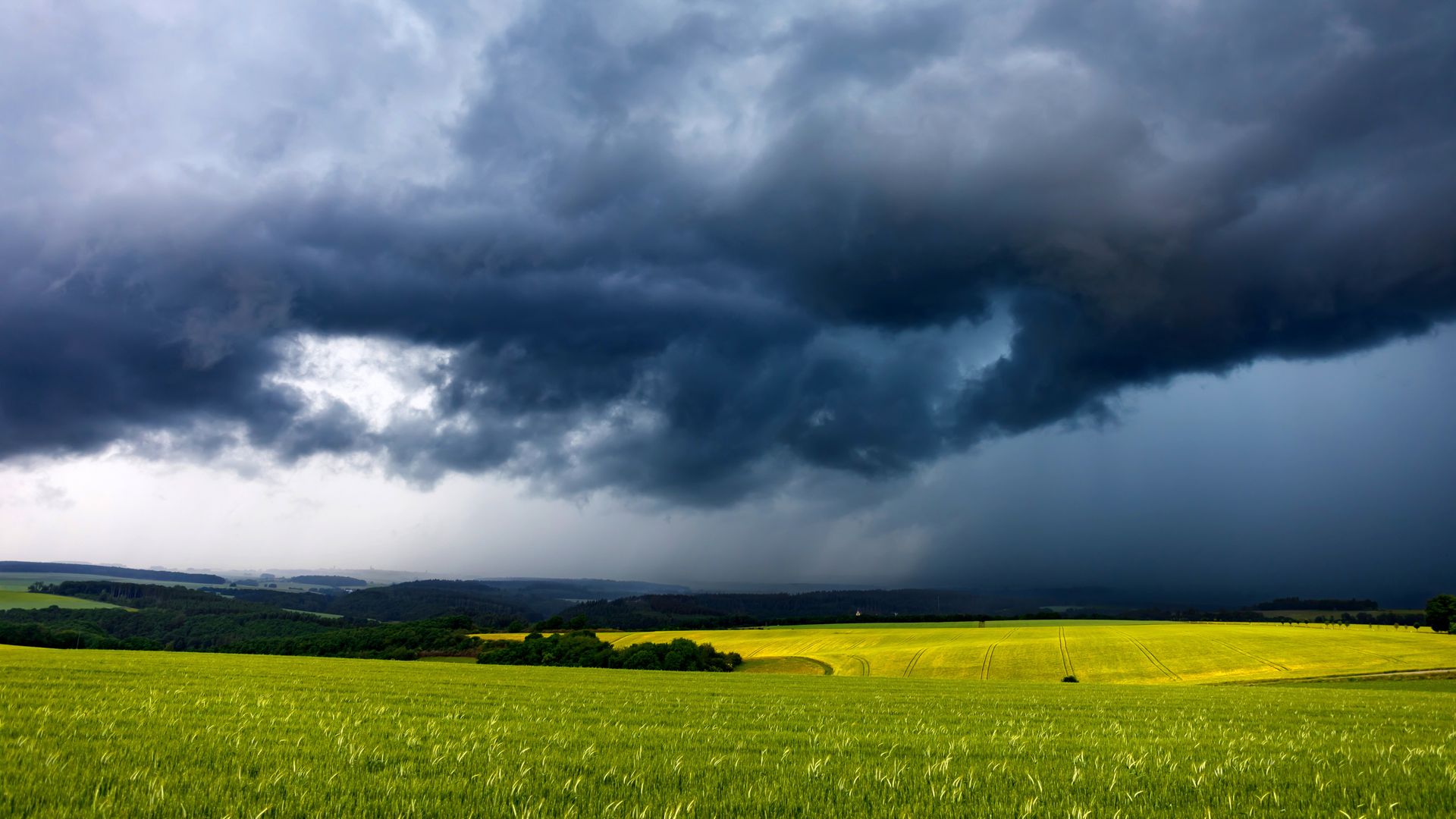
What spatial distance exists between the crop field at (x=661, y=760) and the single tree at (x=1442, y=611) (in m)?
136

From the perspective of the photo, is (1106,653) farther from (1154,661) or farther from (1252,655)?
(1252,655)

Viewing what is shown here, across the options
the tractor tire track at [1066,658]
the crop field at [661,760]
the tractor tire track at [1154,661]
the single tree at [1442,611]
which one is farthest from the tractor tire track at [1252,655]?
the crop field at [661,760]

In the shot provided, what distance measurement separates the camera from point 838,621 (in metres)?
159

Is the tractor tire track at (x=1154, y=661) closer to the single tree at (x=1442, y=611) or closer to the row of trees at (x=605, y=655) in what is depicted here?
the row of trees at (x=605, y=655)

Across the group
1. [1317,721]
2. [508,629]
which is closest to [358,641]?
[508,629]

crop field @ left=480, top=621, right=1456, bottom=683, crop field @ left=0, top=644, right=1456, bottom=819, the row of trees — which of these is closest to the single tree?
crop field @ left=480, top=621, right=1456, bottom=683

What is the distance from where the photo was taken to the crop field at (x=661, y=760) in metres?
5.82

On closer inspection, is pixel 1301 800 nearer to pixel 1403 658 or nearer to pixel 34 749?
pixel 34 749

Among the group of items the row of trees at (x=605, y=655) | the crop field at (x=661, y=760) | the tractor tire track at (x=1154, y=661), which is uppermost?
the crop field at (x=661, y=760)

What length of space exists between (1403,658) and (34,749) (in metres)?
97.2

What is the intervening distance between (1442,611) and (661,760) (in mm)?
156615

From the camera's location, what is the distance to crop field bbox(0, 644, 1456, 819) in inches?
229

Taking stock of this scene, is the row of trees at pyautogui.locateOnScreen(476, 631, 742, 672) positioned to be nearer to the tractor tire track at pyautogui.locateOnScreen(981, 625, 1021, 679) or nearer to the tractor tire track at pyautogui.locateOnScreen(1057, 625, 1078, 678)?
the tractor tire track at pyautogui.locateOnScreen(981, 625, 1021, 679)

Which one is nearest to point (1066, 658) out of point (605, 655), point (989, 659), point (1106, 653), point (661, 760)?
point (1106, 653)
